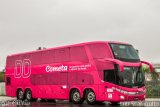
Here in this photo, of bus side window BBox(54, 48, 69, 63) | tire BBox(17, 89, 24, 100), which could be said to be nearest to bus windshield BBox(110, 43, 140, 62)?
bus side window BBox(54, 48, 69, 63)

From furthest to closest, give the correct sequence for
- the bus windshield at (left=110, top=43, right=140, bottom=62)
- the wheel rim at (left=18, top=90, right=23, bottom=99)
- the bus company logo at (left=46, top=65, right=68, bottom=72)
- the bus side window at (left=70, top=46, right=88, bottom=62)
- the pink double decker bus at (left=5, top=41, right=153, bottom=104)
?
the wheel rim at (left=18, top=90, right=23, bottom=99)
the bus company logo at (left=46, top=65, right=68, bottom=72)
the bus side window at (left=70, top=46, right=88, bottom=62)
the bus windshield at (left=110, top=43, right=140, bottom=62)
the pink double decker bus at (left=5, top=41, right=153, bottom=104)

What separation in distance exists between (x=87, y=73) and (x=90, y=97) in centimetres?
151

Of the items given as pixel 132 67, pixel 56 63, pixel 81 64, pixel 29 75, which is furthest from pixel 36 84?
pixel 132 67

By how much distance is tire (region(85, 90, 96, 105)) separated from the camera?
85.7 ft

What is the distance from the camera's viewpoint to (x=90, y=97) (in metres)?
26.4

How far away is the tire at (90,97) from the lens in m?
26.1

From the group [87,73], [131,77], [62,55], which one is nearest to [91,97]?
[87,73]

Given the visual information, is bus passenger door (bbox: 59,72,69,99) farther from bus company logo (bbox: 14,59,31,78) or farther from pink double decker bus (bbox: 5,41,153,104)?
bus company logo (bbox: 14,59,31,78)

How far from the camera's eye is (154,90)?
34.8 m

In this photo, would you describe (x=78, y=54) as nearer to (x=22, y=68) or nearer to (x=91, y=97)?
(x=91, y=97)

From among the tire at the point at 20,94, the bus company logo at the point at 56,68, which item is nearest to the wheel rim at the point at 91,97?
the bus company logo at the point at 56,68

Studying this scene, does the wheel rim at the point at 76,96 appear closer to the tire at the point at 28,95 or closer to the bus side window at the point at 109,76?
the bus side window at the point at 109,76

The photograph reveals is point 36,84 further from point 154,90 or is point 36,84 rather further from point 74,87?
point 154,90

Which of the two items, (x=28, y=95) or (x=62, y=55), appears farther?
(x=28, y=95)
